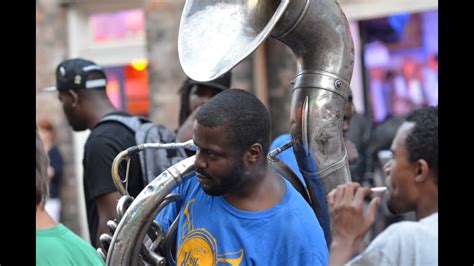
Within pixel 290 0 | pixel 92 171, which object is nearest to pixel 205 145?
pixel 290 0

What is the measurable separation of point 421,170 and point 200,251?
2.40ft

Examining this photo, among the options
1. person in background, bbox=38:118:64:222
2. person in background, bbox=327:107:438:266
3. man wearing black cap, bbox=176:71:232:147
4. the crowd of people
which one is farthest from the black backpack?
person in background, bbox=38:118:64:222

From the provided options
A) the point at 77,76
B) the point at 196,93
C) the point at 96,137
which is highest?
the point at 77,76

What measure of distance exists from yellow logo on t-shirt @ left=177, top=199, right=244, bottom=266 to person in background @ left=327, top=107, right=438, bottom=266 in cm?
34

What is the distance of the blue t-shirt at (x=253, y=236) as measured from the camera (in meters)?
2.34

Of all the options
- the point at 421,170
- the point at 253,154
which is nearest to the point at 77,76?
the point at 253,154

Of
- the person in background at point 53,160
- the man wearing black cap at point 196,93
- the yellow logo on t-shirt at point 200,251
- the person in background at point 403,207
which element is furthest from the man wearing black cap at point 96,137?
the person in background at point 53,160

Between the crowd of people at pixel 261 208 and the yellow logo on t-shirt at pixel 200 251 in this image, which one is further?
the yellow logo on t-shirt at pixel 200 251

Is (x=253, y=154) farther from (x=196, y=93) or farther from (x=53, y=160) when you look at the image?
(x=53, y=160)

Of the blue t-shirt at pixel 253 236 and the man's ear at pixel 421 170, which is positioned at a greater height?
the man's ear at pixel 421 170

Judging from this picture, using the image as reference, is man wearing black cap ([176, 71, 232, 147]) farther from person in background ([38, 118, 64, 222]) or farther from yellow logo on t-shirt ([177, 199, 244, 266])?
person in background ([38, 118, 64, 222])

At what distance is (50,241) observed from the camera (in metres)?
2.18

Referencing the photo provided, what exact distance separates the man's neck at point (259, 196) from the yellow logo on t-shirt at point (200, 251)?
13 centimetres

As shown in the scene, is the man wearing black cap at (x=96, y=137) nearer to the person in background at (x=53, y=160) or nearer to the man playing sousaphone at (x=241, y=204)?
the man playing sousaphone at (x=241, y=204)
